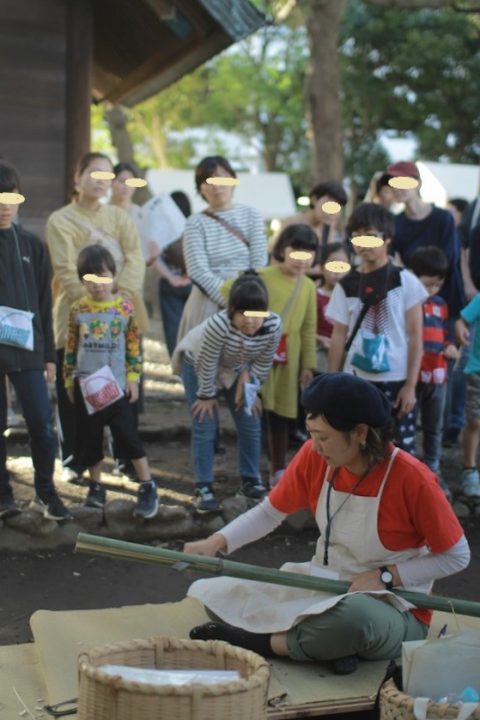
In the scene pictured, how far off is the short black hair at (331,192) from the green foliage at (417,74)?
69.1ft

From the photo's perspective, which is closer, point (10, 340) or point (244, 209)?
point (10, 340)

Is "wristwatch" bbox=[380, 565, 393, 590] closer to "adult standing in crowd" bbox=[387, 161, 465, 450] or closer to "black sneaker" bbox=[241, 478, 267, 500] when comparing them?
"black sneaker" bbox=[241, 478, 267, 500]

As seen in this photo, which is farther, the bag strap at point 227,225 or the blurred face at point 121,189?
the blurred face at point 121,189

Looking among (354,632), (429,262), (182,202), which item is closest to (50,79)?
(182,202)

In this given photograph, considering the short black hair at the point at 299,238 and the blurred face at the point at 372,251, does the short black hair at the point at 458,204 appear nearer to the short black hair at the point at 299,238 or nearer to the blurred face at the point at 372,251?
the short black hair at the point at 299,238

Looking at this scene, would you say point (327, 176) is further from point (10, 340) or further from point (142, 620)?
point (142, 620)

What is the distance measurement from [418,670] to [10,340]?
285cm

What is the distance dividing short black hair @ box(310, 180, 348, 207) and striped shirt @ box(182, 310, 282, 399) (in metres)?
1.47

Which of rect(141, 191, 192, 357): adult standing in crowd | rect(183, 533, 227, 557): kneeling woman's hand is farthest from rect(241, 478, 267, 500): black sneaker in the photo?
rect(141, 191, 192, 357): adult standing in crowd

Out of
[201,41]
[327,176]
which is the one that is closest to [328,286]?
[201,41]

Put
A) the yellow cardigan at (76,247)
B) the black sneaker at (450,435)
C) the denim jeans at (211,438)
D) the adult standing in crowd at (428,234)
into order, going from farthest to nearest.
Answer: the black sneaker at (450,435), the adult standing in crowd at (428,234), the yellow cardigan at (76,247), the denim jeans at (211,438)

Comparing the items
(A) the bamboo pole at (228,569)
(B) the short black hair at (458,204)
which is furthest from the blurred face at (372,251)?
(B) the short black hair at (458,204)

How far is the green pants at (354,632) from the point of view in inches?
151

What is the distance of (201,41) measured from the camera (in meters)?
8.37
